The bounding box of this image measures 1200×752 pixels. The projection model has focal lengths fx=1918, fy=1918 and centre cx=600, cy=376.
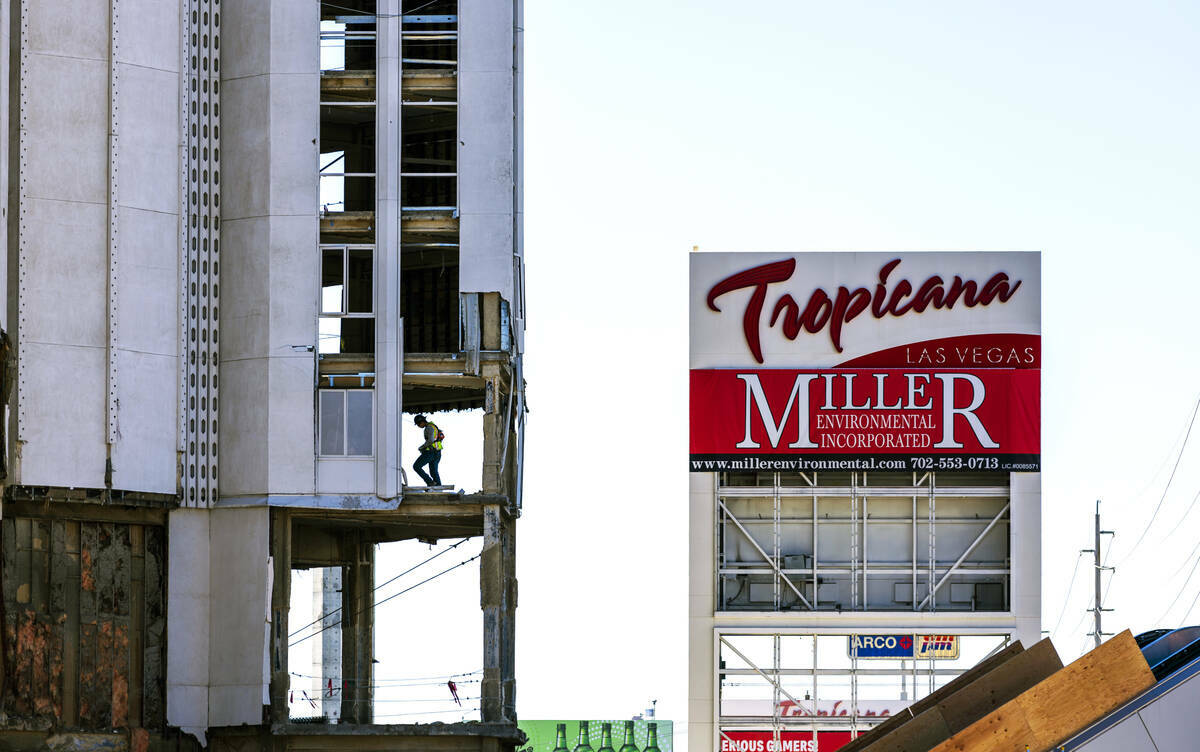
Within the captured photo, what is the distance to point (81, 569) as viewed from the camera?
46.4 metres

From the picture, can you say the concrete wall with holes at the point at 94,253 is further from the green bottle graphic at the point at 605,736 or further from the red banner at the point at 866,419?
the green bottle graphic at the point at 605,736

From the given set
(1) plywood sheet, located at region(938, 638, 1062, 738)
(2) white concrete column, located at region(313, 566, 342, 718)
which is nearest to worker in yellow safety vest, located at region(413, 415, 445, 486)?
(2) white concrete column, located at region(313, 566, 342, 718)

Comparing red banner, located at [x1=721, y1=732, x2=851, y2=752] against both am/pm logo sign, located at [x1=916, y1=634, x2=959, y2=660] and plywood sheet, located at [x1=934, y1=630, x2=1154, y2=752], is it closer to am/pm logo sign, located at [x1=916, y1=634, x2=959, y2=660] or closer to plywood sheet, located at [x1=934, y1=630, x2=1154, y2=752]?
am/pm logo sign, located at [x1=916, y1=634, x2=959, y2=660]

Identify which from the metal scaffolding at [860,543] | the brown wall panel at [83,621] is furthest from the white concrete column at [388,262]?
the metal scaffolding at [860,543]

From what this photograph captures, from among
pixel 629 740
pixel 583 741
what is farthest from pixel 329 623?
pixel 583 741

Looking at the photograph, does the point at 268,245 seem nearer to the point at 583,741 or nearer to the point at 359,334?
the point at 359,334

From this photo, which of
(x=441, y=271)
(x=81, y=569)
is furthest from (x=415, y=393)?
(x=81, y=569)

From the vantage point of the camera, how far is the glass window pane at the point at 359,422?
160 ft

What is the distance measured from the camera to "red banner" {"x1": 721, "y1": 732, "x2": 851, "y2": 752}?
59625 mm

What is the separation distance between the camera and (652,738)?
6731 centimetres

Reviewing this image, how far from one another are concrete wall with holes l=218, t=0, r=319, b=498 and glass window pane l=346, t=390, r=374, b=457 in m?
1.01

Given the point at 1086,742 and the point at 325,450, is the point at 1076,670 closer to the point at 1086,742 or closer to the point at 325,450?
the point at 1086,742

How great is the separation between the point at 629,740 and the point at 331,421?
22.8 meters

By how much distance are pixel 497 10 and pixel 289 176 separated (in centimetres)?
715
